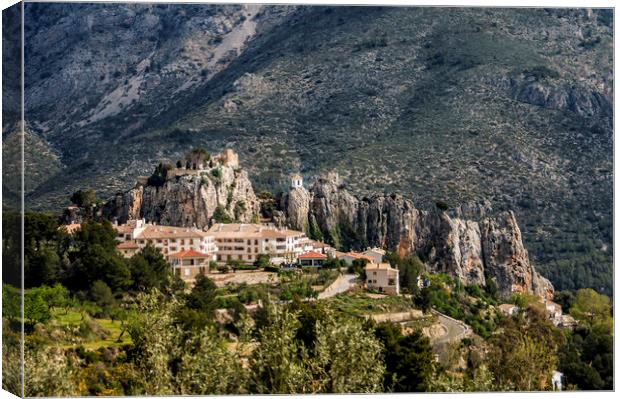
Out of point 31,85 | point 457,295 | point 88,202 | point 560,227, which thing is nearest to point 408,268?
point 457,295

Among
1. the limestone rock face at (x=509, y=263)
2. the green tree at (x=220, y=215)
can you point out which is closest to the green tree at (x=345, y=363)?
the green tree at (x=220, y=215)

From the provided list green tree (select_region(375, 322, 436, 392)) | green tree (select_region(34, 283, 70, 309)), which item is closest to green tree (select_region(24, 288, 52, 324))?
green tree (select_region(34, 283, 70, 309))

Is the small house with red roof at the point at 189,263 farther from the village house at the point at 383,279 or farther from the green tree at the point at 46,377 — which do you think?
the green tree at the point at 46,377

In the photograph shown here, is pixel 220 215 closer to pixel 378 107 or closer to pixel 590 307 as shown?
pixel 590 307

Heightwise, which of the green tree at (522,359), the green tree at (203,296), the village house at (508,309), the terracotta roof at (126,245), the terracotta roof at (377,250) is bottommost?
the green tree at (522,359)

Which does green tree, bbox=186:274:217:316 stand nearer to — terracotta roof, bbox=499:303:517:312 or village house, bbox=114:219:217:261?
village house, bbox=114:219:217:261

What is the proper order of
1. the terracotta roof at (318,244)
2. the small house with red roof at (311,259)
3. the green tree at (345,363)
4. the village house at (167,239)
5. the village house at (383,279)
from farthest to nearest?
the terracotta roof at (318,244)
the small house with red roof at (311,259)
the village house at (167,239)
the village house at (383,279)
the green tree at (345,363)

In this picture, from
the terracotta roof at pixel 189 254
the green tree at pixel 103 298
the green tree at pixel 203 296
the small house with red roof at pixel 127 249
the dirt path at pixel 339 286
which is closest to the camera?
the green tree at pixel 203 296
